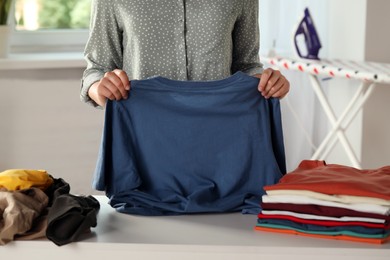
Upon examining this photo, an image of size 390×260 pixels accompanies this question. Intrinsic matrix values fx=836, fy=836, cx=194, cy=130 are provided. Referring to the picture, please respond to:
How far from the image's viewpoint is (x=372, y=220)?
5.83 ft

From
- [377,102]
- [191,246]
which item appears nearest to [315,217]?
[191,246]

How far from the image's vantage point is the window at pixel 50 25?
4.45 meters

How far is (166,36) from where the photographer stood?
2.23 m

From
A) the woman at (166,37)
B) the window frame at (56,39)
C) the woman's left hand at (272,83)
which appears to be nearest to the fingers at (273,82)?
the woman's left hand at (272,83)

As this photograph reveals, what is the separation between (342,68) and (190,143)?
5.21 ft

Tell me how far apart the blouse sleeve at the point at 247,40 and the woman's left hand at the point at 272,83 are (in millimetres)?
246

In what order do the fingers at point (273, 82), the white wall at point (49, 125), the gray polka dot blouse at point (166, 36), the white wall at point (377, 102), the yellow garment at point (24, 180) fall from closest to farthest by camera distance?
the yellow garment at point (24, 180)
the fingers at point (273, 82)
the gray polka dot blouse at point (166, 36)
the white wall at point (377, 102)
the white wall at point (49, 125)

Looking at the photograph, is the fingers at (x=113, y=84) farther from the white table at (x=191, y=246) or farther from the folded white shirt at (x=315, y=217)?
the folded white shirt at (x=315, y=217)

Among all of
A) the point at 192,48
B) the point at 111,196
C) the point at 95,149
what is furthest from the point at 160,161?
the point at 95,149

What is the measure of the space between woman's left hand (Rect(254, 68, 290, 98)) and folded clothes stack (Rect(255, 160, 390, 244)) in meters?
0.25

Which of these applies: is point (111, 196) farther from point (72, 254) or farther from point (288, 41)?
point (288, 41)

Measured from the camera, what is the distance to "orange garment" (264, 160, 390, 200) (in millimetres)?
1812

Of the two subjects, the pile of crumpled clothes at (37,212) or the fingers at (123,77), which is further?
the fingers at (123,77)

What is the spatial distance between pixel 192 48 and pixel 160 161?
36 centimetres
